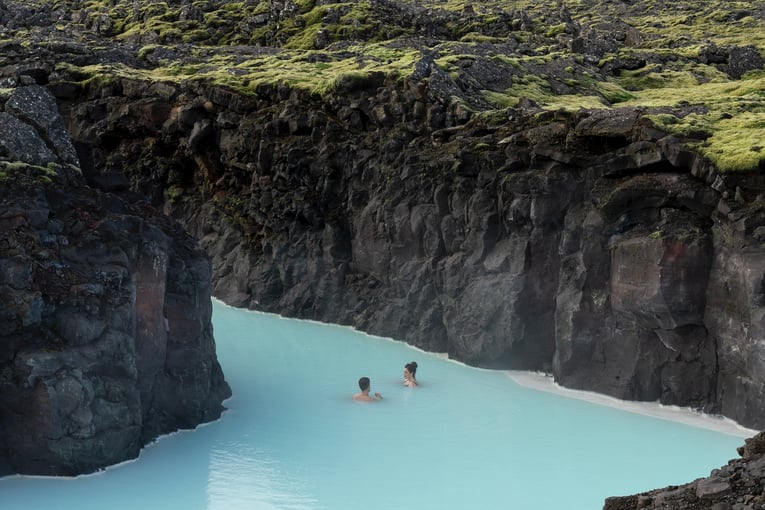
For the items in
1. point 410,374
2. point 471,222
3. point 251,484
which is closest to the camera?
point 251,484

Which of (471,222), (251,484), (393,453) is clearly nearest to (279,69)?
(471,222)

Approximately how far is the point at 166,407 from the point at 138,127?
95.7 feet

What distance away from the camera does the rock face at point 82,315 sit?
67.4 ft

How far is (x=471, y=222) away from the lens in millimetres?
35062

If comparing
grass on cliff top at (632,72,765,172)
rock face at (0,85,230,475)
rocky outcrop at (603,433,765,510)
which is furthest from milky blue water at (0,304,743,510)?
grass on cliff top at (632,72,765,172)

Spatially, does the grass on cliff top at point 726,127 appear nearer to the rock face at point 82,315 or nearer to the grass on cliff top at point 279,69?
the grass on cliff top at point 279,69

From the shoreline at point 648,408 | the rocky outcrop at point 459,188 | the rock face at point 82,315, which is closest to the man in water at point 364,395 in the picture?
the rock face at point 82,315

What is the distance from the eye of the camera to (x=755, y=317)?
25000mm

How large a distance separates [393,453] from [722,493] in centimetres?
1124

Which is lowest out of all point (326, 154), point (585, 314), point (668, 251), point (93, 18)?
point (585, 314)

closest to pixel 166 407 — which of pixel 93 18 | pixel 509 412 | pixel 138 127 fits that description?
pixel 509 412

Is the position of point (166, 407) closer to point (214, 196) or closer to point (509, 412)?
point (509, 412)

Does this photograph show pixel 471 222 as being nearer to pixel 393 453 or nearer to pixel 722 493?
pixel 393 453

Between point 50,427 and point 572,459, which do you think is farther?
point 572,459
